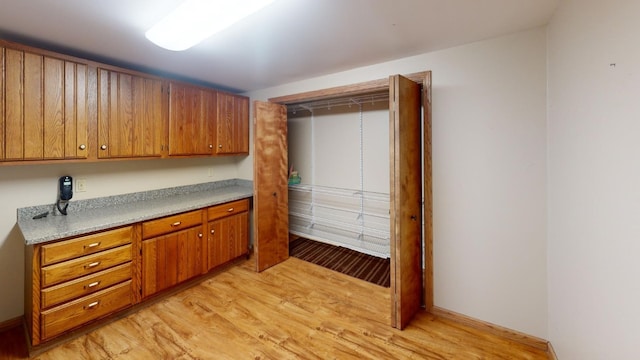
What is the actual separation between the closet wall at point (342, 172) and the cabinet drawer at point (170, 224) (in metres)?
1.59

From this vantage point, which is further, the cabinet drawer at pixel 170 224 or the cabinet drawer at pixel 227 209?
the cabinet drawer at pixel 227 209

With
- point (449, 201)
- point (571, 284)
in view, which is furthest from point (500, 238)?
point (571, 284)

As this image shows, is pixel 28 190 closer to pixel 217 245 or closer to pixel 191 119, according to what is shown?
pixel 191 119

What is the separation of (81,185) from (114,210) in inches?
14.2

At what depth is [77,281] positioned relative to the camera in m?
1.92

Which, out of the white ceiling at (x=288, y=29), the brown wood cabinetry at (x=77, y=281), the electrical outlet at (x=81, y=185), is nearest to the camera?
the white ceiling at (x=288, y=29)

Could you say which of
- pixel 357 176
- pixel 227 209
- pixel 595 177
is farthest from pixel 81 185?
pixel 595 177

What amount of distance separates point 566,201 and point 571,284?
0.45 m

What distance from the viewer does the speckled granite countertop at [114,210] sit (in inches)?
74.5

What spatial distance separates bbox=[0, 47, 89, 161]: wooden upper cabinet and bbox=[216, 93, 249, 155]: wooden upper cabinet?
1249 millimetres

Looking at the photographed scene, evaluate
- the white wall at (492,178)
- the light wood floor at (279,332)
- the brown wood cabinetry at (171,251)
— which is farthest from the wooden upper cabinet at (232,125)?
the white wall at (492,178)

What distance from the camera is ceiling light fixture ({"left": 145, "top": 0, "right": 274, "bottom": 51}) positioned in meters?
1.32

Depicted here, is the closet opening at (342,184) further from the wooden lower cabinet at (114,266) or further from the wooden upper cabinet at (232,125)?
the wooden lower cabinet at (114,266)

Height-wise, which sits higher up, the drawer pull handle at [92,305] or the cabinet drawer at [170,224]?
the cabinet drawer at [170,224]
